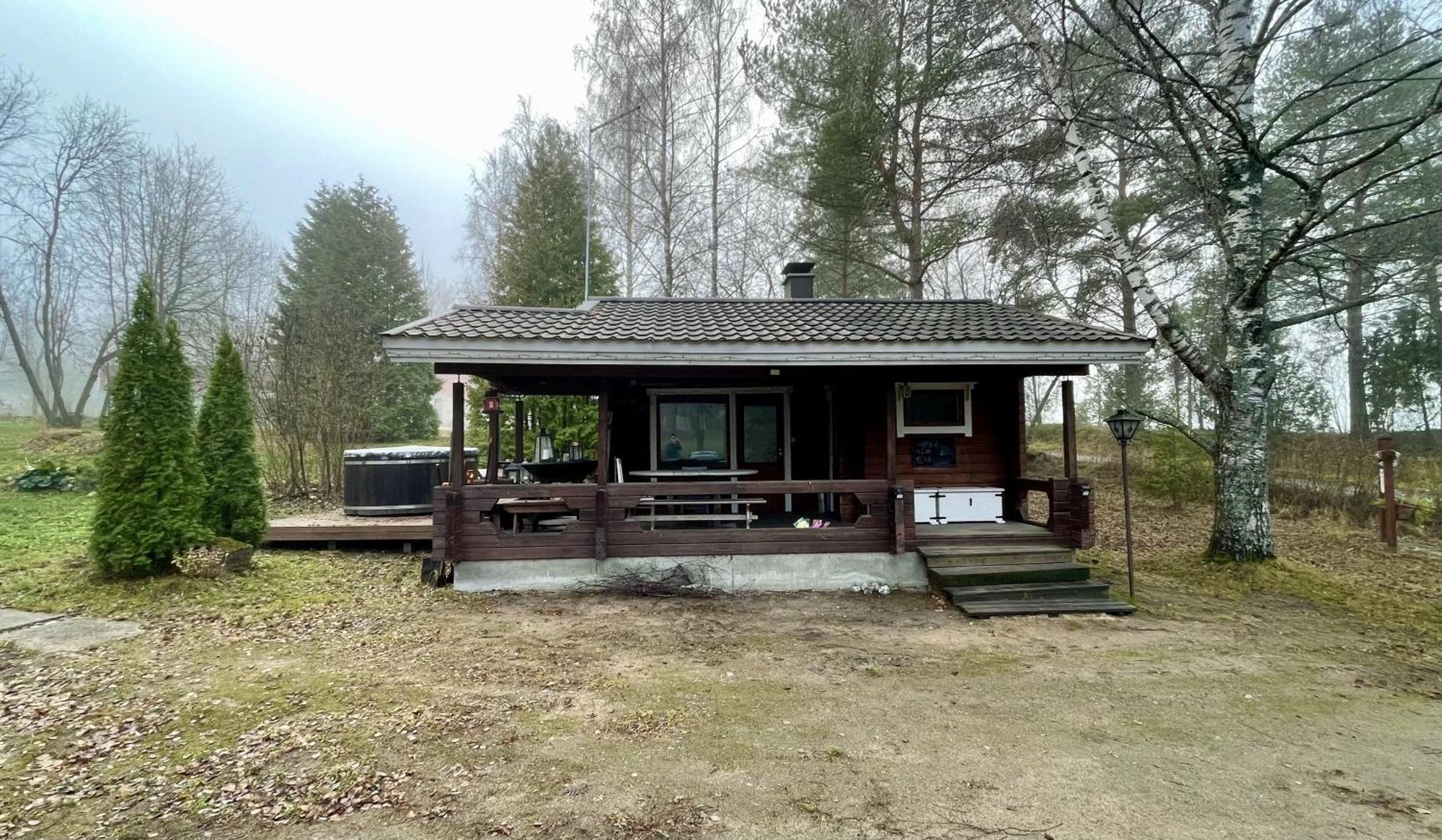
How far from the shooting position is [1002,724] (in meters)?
3.15

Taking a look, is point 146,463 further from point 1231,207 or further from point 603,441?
point 1231,207

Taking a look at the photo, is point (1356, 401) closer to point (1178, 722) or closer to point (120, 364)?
point (1178, 722)

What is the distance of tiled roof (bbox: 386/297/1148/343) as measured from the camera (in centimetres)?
541

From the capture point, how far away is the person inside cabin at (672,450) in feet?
24.7

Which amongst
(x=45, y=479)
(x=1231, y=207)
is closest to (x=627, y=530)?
(x=1231, y=207)

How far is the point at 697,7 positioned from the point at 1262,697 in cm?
1342

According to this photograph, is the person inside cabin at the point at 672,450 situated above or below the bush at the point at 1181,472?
above

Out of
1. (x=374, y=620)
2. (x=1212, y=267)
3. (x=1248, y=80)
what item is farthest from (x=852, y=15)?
(x=1212, y=267)

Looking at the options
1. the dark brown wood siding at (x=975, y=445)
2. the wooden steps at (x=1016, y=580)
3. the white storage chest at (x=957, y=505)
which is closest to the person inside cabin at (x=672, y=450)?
the dark brown wood siding at (x=975, y=445)

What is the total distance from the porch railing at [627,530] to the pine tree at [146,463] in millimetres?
2156

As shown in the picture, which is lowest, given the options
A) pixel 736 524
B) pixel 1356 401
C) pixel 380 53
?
pixel 736 524

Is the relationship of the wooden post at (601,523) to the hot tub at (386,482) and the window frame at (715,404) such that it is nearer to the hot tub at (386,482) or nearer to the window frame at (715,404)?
the window frame at (715,404)

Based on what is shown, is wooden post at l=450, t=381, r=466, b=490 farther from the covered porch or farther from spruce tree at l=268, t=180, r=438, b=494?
spruce tree at l=268, t=180, r=438, b=494

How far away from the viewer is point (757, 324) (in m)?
6.16
